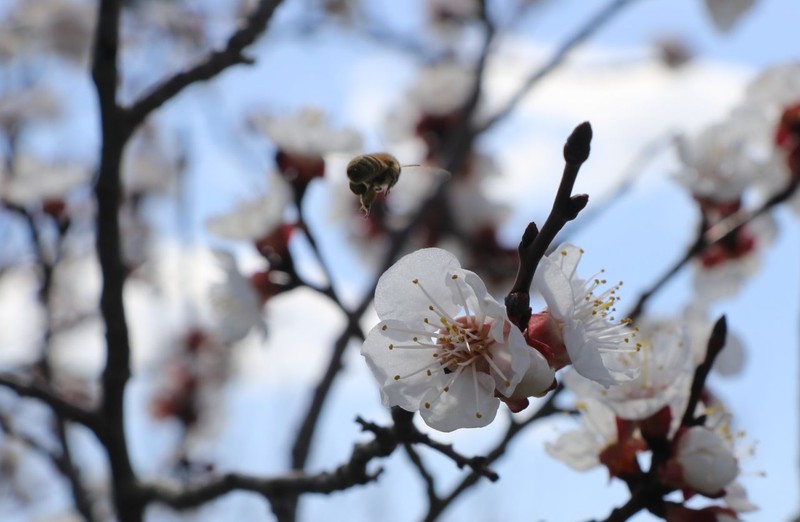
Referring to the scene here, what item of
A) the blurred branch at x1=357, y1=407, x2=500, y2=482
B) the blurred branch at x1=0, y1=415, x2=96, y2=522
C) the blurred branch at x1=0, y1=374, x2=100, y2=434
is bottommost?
the blurred branch at x1=0, y1=415, x2=96, y2=522

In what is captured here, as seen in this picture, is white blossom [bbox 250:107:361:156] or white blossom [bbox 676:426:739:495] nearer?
white blossom [bbox 676:426:739:495]

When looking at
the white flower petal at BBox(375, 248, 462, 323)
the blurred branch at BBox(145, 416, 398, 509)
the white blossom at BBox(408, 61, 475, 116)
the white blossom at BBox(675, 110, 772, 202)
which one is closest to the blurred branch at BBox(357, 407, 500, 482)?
the blurred branch at BBox(145, 416, 398, 509)

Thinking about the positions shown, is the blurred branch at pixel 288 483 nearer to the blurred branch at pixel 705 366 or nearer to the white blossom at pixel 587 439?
the white blossom at pixel 587 439

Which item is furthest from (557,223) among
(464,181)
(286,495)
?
(464,181)

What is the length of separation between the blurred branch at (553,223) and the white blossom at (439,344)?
0.02 m

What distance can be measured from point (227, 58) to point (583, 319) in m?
0.82

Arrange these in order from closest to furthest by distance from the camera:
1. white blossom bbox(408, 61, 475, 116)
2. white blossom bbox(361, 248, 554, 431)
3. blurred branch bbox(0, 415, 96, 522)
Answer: white blossom bbox(361, 248, 554, 431) < blurred branch bbox(0, 415, 96, 522) < white blossom bbox(408, 61, 475, 116)

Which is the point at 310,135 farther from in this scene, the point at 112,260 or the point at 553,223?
the point at 553,223

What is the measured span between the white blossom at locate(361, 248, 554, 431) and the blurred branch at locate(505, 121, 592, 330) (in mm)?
21

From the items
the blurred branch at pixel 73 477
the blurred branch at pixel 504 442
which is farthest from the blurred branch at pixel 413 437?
the blurred branch at pixel 73 477

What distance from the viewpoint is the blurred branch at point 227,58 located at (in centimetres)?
161

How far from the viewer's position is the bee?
4.16 feet

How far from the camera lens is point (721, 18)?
7.60 ft

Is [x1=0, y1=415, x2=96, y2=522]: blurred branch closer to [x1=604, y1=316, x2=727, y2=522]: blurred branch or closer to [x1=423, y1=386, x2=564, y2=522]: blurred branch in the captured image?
[x1=423, y1=386, x2=564, y2=522]: blurred branch
